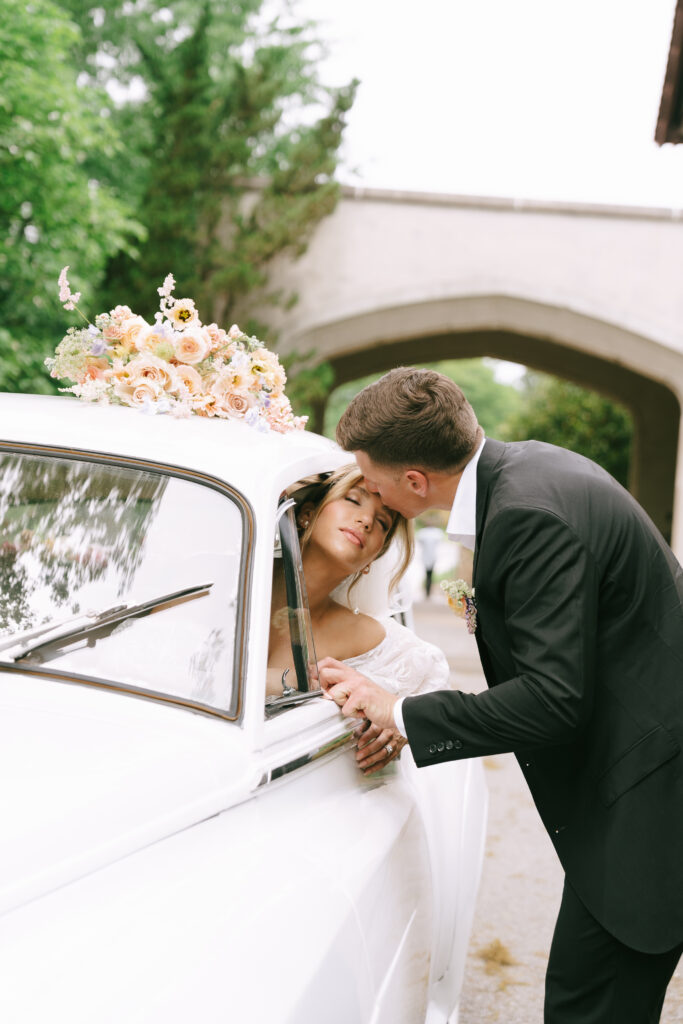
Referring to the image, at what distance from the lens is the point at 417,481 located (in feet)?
8.25

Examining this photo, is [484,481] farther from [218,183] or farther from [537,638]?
[218,183]

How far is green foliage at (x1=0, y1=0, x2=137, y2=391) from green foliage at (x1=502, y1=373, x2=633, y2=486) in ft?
46.9

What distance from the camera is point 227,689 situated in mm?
2004

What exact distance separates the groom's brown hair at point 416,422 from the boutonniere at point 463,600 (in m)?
0.33

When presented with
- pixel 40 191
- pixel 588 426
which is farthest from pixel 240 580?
pixel 588 426

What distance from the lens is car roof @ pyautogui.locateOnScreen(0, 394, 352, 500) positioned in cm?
235

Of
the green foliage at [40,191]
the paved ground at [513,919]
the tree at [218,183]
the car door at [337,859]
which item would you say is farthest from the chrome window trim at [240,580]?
the tree at [218,183]

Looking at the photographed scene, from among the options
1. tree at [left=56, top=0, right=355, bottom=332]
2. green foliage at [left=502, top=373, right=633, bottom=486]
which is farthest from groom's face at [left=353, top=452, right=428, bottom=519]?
green foliage at [left=502, top=373, right=633, bottom=486]

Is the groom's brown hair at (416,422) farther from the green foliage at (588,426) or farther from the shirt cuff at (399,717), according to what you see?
the green foliage at (588,426)

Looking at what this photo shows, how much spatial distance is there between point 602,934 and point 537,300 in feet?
46.3

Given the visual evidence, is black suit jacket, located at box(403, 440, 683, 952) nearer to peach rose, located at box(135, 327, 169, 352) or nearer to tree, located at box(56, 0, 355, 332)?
peach rose, located at box(135, 327, 169, 352)

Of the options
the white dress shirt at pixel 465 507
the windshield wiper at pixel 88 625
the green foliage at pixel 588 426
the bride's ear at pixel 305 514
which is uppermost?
the white dress shirt at pixel 465 507

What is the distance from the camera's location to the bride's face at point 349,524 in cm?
300

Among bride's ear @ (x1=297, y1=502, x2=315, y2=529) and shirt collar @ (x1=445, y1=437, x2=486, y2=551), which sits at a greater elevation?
shirt collar @ (x1=445, y1=437, x2=486, y2=551)
